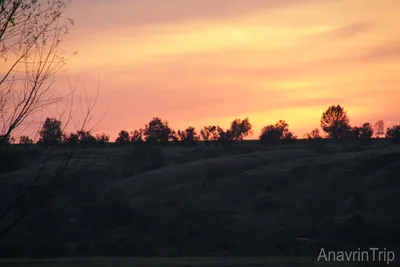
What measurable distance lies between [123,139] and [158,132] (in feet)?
23.6

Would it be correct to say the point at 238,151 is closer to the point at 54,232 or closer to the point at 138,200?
the point at 138,200

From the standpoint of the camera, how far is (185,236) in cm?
6406

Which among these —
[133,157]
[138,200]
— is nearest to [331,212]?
[138,200]

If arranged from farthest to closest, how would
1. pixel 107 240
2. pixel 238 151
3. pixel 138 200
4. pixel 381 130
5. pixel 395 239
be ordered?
pixel 381 130 → pixel 238 151 → pixel 138 200 → pixel 107 240 → pixel 395 239

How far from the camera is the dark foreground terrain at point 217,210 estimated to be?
5891 centimetres

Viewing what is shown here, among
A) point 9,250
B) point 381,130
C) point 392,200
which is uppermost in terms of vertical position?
point 381,130

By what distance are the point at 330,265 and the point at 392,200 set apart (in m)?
30.3

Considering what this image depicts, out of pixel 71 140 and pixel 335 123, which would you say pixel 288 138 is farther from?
pixel 71 140

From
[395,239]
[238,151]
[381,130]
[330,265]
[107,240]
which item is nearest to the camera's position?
[330,265]

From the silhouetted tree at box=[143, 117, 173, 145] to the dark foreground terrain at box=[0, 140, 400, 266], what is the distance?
131 ft

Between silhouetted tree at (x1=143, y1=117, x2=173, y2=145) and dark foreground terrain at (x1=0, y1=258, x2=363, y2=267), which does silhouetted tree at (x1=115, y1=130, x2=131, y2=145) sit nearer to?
silhouetted tree at (x1=143, y1=117, x2=173, y2=145)

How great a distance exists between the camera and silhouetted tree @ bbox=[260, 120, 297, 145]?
134m

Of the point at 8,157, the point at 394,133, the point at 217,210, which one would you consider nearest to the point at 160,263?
the point at 217,210

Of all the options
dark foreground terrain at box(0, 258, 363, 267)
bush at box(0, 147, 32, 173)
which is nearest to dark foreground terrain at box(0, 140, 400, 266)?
dark foreground terrain at box(0, 258, 363, 267)
